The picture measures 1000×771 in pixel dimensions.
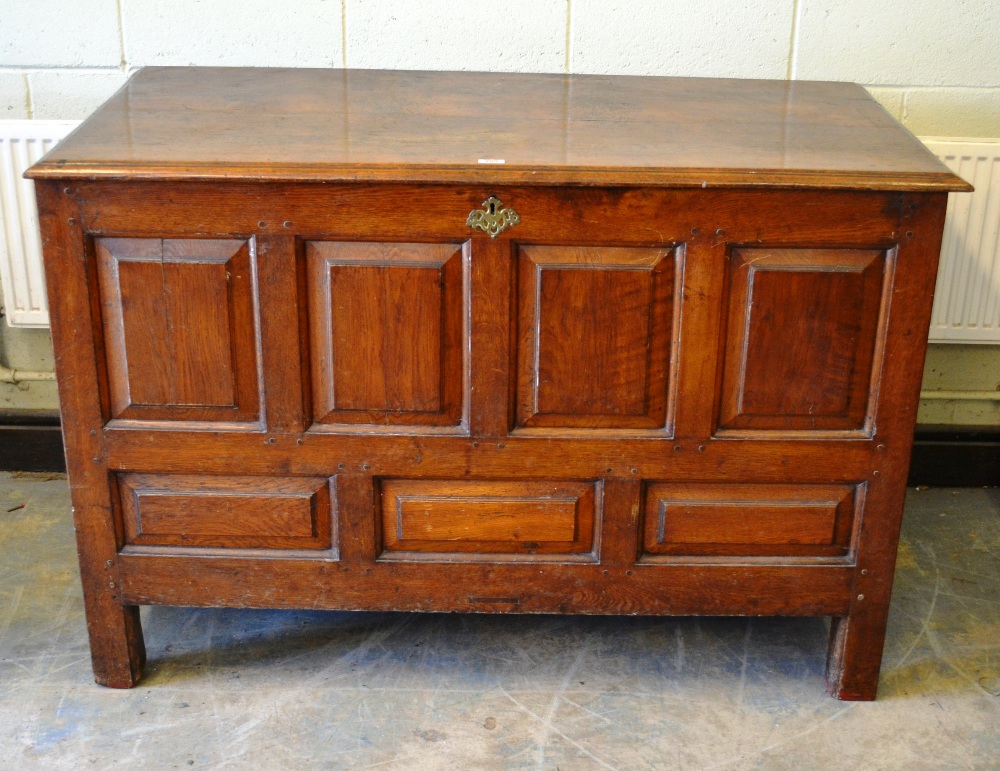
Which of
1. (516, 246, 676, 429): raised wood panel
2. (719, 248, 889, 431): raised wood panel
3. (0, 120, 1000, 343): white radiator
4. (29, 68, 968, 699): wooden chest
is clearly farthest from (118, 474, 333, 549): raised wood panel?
(0, 120, 1000, 343): white radiator

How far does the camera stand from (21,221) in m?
2.87

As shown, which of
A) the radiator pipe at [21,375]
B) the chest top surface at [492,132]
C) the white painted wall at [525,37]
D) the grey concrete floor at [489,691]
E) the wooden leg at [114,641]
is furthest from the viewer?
the radiator pipe at [21,375]

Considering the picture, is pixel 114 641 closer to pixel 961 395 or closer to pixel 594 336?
pixel 594 336

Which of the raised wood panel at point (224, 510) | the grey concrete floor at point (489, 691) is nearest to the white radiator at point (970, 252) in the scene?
the grey concrete floor at point (489, 691)

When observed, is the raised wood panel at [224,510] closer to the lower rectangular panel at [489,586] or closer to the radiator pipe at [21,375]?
the lower rectangular panel at [489,586]

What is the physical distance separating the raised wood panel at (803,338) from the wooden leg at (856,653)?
42 centimetres

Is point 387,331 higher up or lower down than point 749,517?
higher up

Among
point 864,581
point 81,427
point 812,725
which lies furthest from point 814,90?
point 81,427

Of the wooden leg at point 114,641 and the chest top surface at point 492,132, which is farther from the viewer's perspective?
the wooden leg at point 114,641

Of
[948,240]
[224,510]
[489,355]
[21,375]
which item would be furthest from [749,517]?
[21,375]

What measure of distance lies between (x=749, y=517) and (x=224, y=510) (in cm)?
105

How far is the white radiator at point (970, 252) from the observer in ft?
9.18

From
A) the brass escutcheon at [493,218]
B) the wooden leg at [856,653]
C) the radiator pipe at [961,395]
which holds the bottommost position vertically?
the wooden leg at [856,653]

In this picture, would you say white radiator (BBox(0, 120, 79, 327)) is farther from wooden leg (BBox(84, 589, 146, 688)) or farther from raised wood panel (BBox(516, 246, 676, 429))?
raised wood panel (BBox(516, 246, 676, 429))
